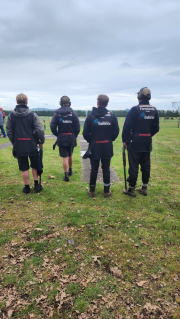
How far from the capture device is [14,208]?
183 inches

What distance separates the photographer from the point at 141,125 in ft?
15.8

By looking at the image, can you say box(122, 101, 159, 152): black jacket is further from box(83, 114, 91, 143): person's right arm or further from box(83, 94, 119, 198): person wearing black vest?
box(83, 114, 91, 143): person's right arm

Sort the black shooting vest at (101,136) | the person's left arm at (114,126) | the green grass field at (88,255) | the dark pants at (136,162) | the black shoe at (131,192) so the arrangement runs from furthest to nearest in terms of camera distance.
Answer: the black shoe at (131,192) < the dark pants at (136,162) < the person's left arm at (114,126) < the black shooting vest at (101,136) < the green grass field at (88,255)

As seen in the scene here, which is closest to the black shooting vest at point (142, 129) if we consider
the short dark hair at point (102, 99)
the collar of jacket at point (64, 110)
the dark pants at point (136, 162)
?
the dark pants at point (136, 162)

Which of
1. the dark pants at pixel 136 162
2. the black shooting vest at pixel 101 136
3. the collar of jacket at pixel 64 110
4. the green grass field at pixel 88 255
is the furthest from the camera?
the collar of jacket at pixel 64 110

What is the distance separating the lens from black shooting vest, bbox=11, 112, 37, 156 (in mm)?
4754

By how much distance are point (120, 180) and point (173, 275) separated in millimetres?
3863

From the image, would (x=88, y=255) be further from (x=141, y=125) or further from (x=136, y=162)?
(x=141, y=125)

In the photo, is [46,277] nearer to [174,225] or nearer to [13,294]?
[13,294]

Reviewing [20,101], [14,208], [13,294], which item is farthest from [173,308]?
[20,101]

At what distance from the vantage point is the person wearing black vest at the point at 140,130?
15.5 feet

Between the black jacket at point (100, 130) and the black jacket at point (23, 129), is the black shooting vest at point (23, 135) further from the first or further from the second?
the black jacket at point (100, 130)

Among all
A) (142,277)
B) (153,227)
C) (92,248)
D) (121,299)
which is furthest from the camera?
(153,227)

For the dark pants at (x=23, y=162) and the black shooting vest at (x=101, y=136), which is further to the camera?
the dark pants at (x=23, y=162)
